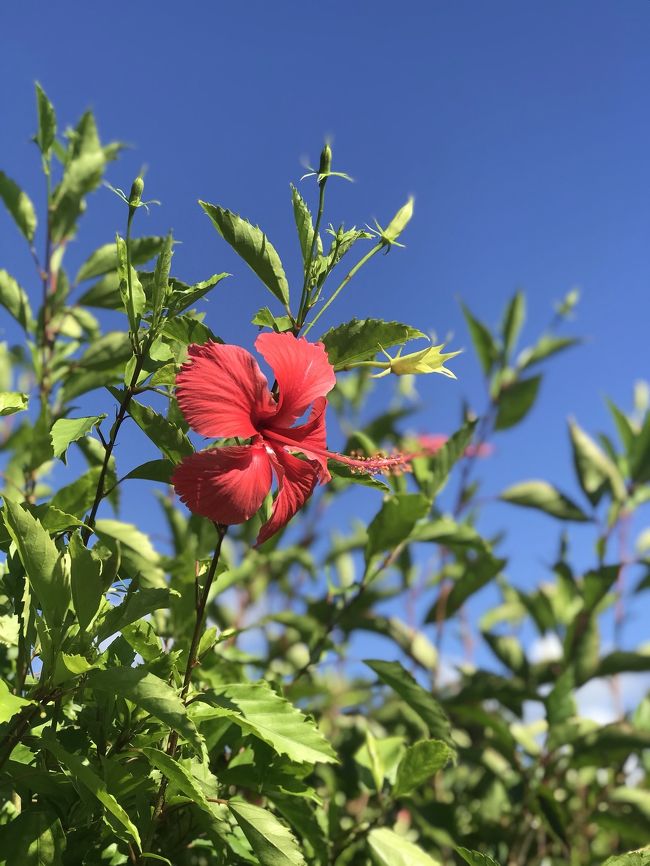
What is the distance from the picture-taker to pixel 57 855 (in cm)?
86

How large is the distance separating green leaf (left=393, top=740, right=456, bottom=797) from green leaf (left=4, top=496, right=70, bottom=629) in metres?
0.68

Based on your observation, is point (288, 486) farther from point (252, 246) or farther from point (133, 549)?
point (133, 549)

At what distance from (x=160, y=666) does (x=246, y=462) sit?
0.27 meters

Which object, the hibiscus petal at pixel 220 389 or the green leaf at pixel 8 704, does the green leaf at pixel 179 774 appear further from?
the hibiscus petal at pixel 220 389

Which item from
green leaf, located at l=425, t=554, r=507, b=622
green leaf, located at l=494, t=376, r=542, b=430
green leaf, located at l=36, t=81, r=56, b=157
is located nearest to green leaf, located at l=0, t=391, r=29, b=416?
green leaf, located at l=36, t=81, r=56, b=157

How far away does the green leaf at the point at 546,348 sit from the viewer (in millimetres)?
2662

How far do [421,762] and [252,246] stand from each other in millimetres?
876

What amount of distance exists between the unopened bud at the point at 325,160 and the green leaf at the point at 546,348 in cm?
184

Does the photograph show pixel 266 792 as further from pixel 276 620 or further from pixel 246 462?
pixel 276 620

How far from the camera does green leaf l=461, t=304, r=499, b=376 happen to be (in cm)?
267

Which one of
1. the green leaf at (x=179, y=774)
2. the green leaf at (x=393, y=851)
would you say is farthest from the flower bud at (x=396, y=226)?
the green leaf at (x=393, y=851)

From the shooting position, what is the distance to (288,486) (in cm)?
99

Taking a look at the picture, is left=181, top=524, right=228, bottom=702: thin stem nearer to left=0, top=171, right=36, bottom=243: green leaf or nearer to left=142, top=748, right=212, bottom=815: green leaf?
left=142, top=748, right=212, bottom=815: green leaf

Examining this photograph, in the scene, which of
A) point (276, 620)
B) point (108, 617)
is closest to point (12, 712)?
point (108, 617)
